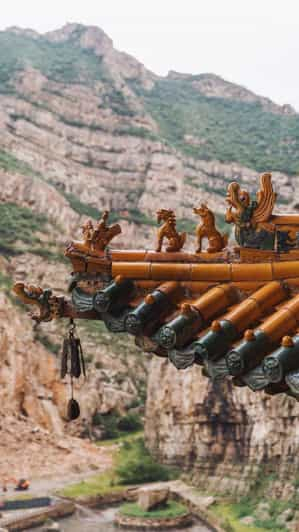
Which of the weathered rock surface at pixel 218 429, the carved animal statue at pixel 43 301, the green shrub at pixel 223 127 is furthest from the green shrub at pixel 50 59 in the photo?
the carved animal statue at pixel 43 301

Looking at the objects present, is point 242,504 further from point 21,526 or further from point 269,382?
point 269,382

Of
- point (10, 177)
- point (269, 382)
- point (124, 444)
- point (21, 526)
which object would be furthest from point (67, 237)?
point (269, 382)

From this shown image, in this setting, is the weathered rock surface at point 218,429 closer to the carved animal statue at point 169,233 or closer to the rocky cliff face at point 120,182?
the rocky cliff face at point 120,182

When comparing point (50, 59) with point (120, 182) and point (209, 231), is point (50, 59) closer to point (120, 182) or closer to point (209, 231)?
point (120, 182)

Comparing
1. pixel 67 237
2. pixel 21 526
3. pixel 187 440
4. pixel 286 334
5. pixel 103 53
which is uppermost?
pixel 103 53

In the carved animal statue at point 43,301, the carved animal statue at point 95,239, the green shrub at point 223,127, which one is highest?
the green shrub at point 223,127

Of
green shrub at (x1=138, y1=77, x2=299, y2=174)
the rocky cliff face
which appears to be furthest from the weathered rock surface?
green shrub at (x1=138, y1=77, x2=299, y2=174)
